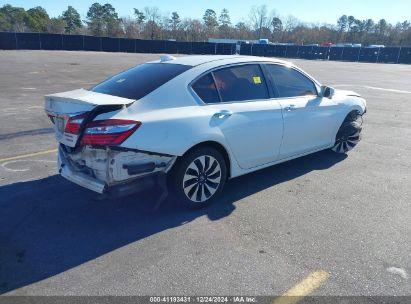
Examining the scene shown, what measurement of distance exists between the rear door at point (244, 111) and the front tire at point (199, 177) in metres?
0.28

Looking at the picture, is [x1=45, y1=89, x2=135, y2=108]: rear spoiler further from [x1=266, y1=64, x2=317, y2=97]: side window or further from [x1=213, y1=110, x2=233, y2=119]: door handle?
[x1=266, y1=64, x2=317, y2=97]: side window

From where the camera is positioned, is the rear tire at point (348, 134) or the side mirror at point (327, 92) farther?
the rear tire at point (348, 134)

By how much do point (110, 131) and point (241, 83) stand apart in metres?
1.86

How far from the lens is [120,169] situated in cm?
344

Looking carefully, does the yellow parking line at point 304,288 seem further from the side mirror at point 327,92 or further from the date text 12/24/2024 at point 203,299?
the side mirror at point 327,92

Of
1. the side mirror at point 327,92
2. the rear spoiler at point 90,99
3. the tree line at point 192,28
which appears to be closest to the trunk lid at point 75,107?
the rear spoiler at point 90,99

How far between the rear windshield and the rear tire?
10.4 feet

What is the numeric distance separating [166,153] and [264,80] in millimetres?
1881

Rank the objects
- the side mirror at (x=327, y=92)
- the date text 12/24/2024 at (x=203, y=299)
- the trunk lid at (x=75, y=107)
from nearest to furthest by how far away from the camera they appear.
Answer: the date text 12/24/2024 at (x=203, y=299), the trunk lid at (x=75, y=107), the side mirror at (x=327, y=92)

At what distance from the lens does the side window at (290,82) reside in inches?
190

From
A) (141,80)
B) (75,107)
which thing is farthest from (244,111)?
(75,107)

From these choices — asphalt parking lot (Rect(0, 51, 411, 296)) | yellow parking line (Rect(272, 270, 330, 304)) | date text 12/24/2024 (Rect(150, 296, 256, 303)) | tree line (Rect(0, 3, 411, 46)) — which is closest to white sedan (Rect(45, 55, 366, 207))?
asphalt parking lot (Rect(0, 51, 411, 296))

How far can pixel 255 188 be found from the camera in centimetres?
474

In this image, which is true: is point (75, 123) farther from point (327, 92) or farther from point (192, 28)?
point (192, 28)
